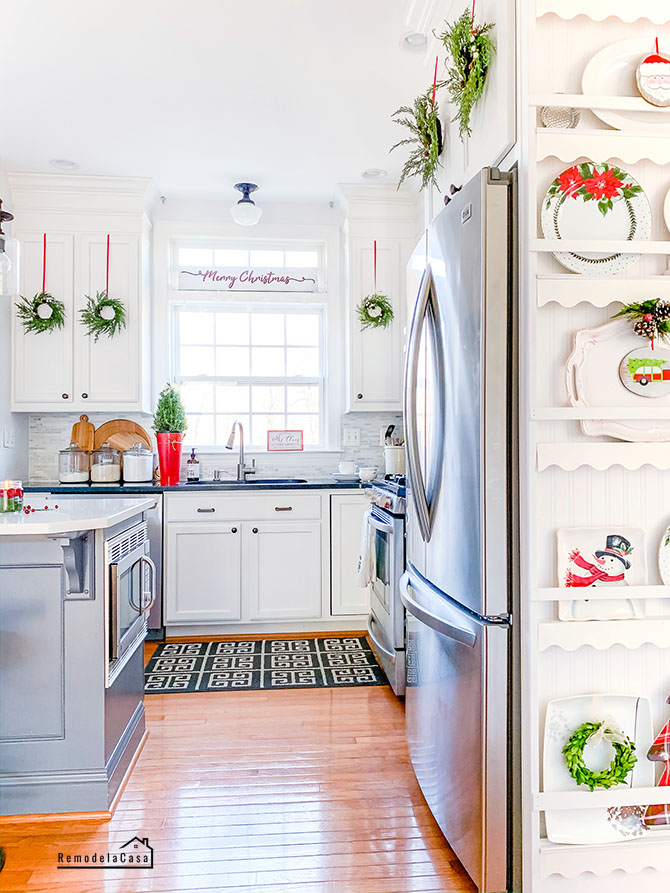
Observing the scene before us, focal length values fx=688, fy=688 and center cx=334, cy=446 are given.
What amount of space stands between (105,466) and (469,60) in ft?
10.5

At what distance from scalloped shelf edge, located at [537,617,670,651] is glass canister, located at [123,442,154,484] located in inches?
125

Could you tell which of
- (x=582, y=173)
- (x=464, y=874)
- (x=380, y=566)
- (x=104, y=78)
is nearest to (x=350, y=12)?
(x=104, y=78)

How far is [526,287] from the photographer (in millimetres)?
1679

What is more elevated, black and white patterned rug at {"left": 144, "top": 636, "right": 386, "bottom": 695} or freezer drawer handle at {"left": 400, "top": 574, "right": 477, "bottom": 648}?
freezer drawer handle at {"left": 400, "top": 574, "right": 477, "bottom": 648}

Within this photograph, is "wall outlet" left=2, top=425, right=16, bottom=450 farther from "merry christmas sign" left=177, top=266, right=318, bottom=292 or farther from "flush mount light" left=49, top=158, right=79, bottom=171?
"flush mount light" left=49, top=158, right=79, bottom=171

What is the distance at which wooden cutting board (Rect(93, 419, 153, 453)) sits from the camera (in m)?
4.54

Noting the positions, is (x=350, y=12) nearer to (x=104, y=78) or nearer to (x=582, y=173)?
(x=104, y=78)

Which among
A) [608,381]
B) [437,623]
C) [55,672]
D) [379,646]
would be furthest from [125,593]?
[608,381]

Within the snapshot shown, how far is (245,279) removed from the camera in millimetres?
4770

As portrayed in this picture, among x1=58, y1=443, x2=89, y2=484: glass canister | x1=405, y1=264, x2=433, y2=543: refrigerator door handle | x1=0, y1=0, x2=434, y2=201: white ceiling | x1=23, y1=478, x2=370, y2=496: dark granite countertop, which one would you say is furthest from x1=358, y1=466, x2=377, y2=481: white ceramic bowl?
x1=405, y1=264, x2=433, y2=543: refrigerator door handle

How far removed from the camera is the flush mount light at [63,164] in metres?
4.04

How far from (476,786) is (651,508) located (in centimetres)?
82

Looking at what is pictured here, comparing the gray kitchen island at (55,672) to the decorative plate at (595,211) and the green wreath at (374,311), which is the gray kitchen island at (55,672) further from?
the green wreath at (374,311)

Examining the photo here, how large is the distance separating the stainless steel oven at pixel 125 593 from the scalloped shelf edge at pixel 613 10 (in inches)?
76.8
